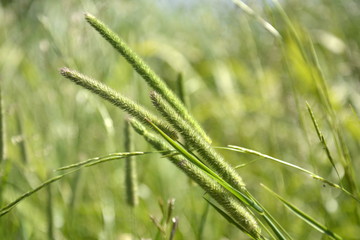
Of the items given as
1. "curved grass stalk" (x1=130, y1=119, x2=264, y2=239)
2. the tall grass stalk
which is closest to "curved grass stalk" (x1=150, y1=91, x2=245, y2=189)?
"curved grass stalk" (x1=130, y1=119, x2=264, y2=239)

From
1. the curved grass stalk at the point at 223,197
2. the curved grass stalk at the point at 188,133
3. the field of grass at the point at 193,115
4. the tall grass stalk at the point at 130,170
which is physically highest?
the field of grass at the point at 193,115

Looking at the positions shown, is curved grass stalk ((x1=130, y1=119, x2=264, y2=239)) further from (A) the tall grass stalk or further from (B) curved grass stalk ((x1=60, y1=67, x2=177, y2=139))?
(A) the tall grass stalk

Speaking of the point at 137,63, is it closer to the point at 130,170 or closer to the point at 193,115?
the point at 130,170

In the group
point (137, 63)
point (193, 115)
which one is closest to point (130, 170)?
point (137, 63)

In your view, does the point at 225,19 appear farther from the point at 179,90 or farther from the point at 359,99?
the point at 179,90

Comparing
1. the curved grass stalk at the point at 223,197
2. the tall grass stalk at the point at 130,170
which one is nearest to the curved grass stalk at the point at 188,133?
the curved grass stalk at the point at 223,197

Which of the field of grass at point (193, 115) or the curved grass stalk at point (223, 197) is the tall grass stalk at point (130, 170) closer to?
the field of grass at point (193, 115)

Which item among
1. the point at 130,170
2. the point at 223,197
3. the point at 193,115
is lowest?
the point at 223,197
